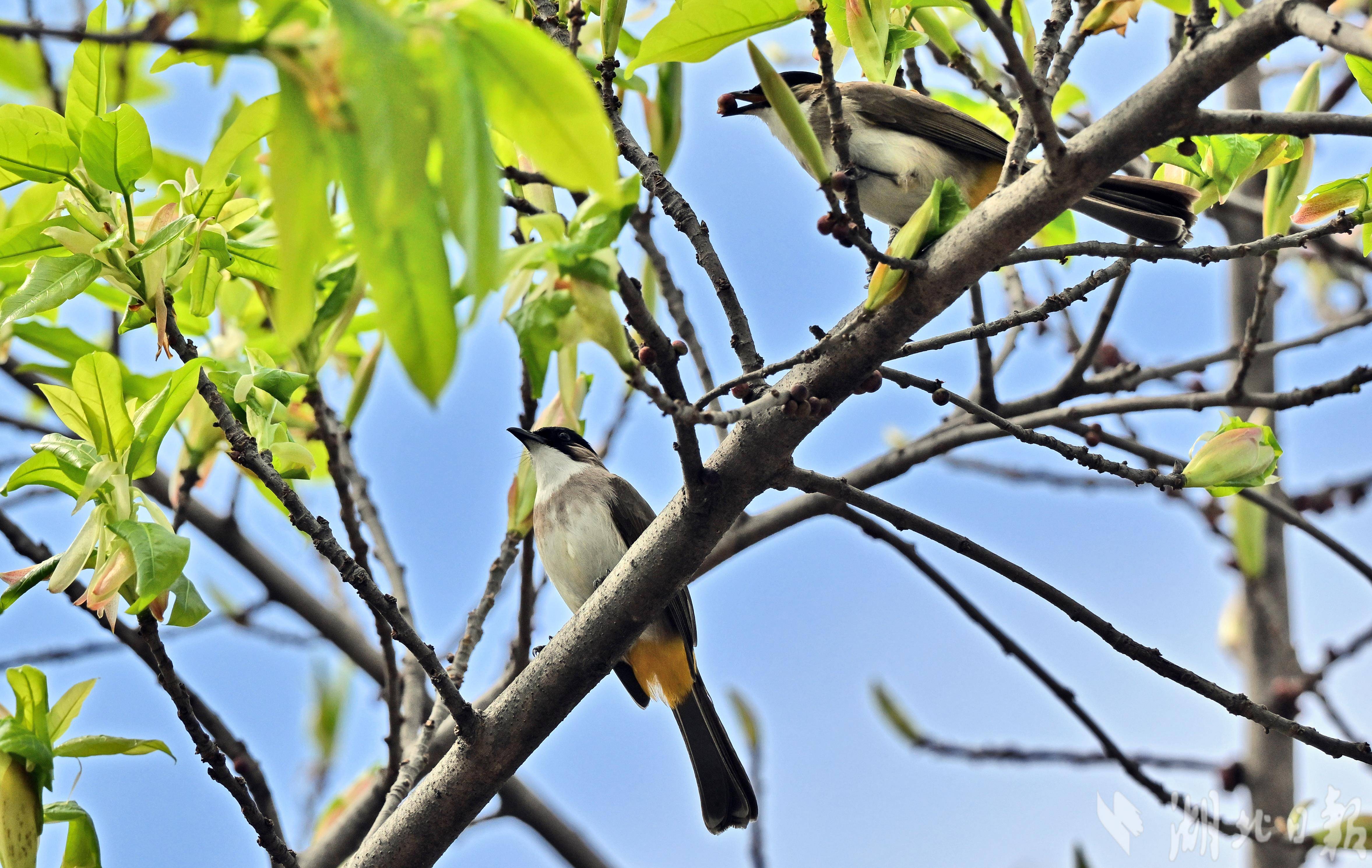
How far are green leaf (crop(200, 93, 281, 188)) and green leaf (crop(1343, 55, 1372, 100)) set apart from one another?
2169 millimetres

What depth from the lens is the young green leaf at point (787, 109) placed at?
1.58m

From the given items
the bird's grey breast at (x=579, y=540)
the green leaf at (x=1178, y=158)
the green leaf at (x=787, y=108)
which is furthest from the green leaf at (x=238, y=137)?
the bird's grey breast at (x=579, y=540)

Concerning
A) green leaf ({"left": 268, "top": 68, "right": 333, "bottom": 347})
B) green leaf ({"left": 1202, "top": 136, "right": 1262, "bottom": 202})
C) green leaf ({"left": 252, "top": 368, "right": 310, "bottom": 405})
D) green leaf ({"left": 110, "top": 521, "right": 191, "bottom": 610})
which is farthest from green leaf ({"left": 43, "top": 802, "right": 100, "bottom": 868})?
green leaf ({"left": 1202, "top": 136, "right": 1262, "bottom": 202})

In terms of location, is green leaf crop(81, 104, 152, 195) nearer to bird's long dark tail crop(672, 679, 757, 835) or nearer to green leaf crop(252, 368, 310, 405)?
green leaf crop(252, 368, 310, 405)

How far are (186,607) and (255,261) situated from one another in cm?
A: 86

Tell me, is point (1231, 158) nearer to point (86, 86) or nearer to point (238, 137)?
point (238, 137)

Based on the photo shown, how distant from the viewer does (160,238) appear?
77.9 inches

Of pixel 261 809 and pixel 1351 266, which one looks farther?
pixel 1351 266

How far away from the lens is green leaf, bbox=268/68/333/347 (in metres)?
0.89

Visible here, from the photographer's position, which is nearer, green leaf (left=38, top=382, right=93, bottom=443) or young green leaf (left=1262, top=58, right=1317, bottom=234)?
green leaf (left=38, top=382, right=93, bottom=443)

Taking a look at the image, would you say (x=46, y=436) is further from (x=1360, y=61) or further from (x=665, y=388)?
(x=1360, y=61)

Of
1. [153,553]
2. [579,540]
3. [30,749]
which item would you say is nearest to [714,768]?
[579,540]

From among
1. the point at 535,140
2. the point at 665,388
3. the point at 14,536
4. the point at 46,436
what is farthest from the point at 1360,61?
the point at 14,536

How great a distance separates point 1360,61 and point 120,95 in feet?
12.9
